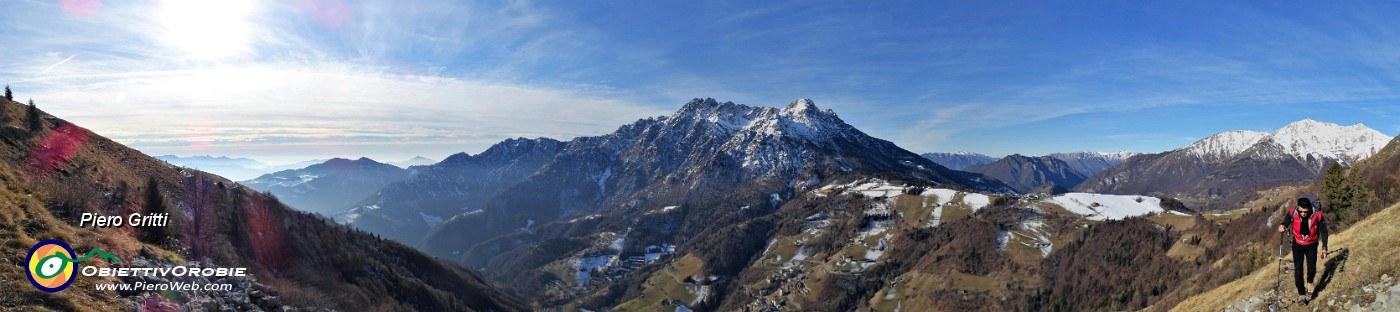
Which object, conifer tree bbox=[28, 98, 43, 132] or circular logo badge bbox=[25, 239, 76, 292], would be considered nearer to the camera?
circular logo badge bbox=[25, 239, 76, 292]

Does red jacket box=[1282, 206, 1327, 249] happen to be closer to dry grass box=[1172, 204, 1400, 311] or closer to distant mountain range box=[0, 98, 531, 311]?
dry grass box=[1172, 204, 1400, 311]

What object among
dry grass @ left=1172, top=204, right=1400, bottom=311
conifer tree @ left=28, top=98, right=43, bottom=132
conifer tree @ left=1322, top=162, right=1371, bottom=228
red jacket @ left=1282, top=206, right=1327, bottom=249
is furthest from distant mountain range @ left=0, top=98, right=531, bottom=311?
conifer tree @ left=1322, top=162, right=1371, bottom=228

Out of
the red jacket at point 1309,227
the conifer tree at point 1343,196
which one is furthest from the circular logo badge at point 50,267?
the conifer tree at point 1343,196

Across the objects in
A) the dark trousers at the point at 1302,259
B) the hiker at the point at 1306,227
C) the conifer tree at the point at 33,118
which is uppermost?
the conifer tree at the point at 33,118

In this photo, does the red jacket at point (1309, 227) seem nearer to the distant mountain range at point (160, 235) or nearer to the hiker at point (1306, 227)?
the hiker at point (1306, 227)

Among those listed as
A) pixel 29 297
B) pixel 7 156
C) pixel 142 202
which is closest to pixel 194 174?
pixel 142 202

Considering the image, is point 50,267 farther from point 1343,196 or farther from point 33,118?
point 1343,196

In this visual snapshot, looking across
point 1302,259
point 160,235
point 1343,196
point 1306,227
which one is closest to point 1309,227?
point 1306,227

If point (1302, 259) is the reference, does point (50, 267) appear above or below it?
below
